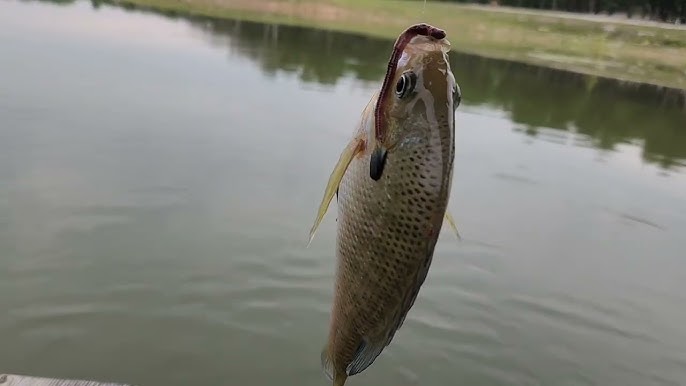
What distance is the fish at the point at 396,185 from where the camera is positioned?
4.54 ft

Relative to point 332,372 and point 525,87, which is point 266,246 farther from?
point 525,87

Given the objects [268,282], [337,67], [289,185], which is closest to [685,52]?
[337,67]

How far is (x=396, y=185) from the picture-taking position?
1.43 metres

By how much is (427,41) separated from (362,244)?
1.38 feet

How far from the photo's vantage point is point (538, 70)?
2280cm

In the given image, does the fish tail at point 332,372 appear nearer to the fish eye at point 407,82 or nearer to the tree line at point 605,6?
the fish eye at point 407,82

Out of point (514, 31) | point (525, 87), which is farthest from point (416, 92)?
point (514, 31)

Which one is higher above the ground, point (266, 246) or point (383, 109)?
point (383, 109)

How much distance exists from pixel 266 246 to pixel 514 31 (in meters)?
27.1

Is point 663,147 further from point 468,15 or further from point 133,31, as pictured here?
point 468,15

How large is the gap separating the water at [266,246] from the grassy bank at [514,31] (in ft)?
43.5

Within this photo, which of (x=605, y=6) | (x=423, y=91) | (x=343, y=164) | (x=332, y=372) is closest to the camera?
(x=423, y=91)

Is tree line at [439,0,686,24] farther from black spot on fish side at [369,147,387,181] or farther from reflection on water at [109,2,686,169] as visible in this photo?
black spot on fish side at [369,147,387,181]

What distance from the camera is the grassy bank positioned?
2566cm
